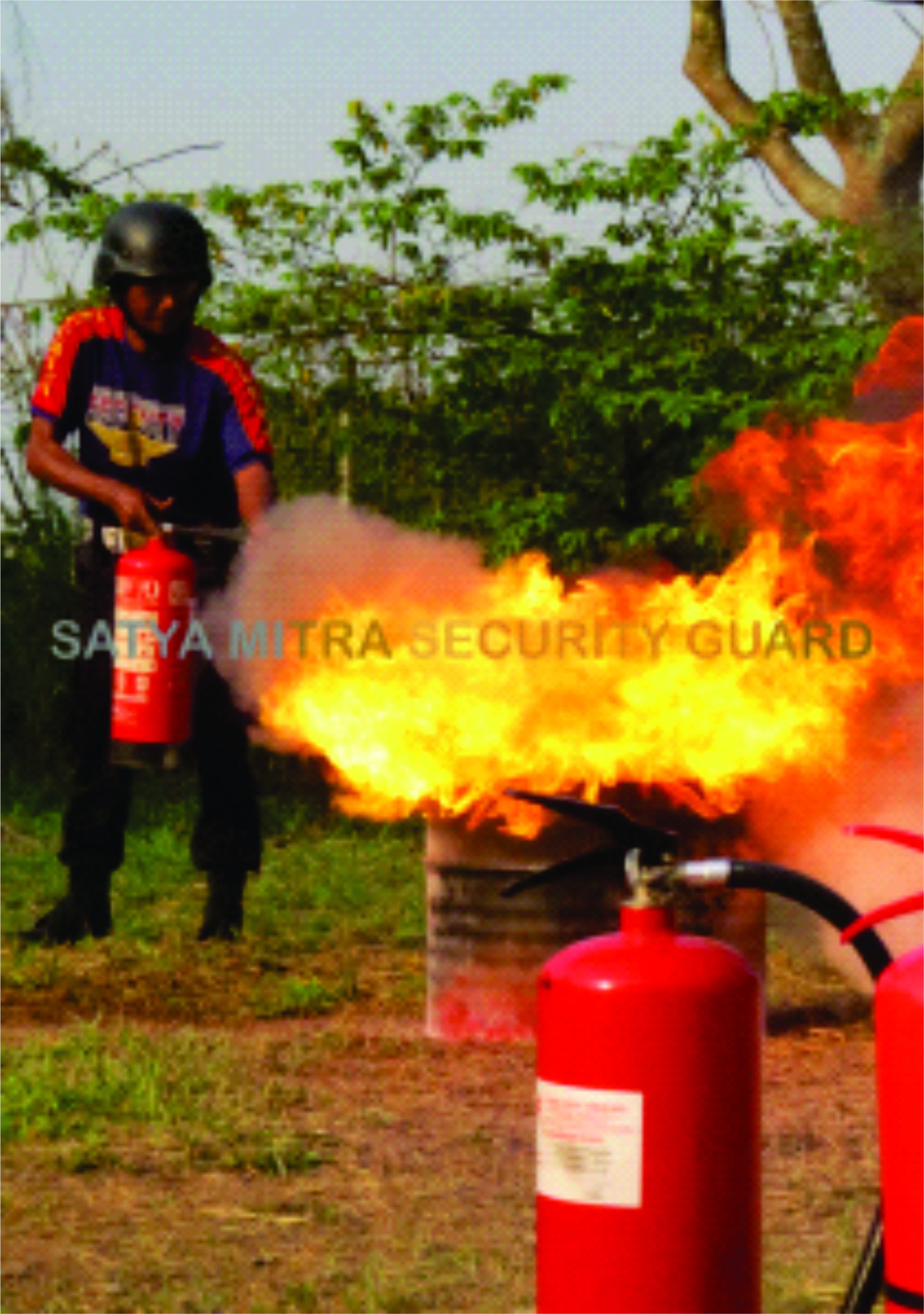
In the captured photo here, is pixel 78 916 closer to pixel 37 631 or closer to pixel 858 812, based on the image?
pixel 858 812

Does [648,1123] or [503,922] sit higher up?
[503,922]

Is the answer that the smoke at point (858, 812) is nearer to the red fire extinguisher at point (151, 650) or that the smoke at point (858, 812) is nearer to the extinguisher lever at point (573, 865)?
the red fire extinguisher at point (151, 650)

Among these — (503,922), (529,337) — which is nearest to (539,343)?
(529,337)

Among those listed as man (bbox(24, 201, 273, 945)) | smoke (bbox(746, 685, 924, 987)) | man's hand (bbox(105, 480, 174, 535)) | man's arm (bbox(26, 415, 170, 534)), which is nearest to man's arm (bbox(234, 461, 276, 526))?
man (bbox(24, 201, 273, 945))

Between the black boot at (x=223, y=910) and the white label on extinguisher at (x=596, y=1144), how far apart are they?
5.87 metres

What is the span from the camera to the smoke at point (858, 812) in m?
8.20

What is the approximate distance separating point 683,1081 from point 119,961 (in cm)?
579

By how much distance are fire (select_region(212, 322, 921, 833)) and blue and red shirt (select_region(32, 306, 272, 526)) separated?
2.19ft

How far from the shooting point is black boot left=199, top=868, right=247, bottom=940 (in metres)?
9.34

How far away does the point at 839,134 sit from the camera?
1598 centimetres

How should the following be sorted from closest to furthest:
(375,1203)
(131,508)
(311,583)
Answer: (375,1203), (311,583), (131,508)

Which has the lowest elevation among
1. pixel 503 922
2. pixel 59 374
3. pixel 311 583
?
pixel 503 922

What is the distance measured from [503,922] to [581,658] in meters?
1.28

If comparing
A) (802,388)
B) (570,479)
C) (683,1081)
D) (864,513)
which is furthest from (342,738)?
(570,479)
